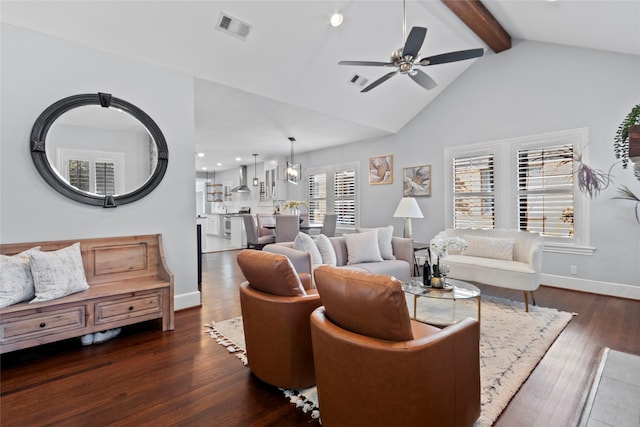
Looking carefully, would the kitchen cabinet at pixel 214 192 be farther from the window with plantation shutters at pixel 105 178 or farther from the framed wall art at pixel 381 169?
the window with plantation shutters at pixel 105 178

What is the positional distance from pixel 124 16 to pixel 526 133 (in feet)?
18.1

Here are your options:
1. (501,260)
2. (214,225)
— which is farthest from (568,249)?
(214,225)

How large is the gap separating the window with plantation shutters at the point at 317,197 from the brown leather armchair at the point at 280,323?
249 inches

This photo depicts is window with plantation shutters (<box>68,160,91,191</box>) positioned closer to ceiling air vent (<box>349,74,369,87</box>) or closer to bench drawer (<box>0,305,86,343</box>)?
bench drawer (<box>0,305,86,343</box>)

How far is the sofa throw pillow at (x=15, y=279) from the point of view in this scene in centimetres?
229

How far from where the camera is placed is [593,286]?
13.7 feet

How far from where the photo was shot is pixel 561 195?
4.49m

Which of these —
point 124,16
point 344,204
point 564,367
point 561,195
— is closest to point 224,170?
point 344,204

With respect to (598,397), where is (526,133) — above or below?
above

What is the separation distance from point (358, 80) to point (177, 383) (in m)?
4.43

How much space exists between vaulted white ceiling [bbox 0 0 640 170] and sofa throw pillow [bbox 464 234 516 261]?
9.04ft

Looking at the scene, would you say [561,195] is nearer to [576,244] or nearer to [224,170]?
[576,244]

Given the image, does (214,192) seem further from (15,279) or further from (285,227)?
(15,279)

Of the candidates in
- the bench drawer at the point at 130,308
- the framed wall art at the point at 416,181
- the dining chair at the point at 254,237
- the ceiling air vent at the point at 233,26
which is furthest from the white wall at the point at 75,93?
the framed wall art at the point at 416,181
